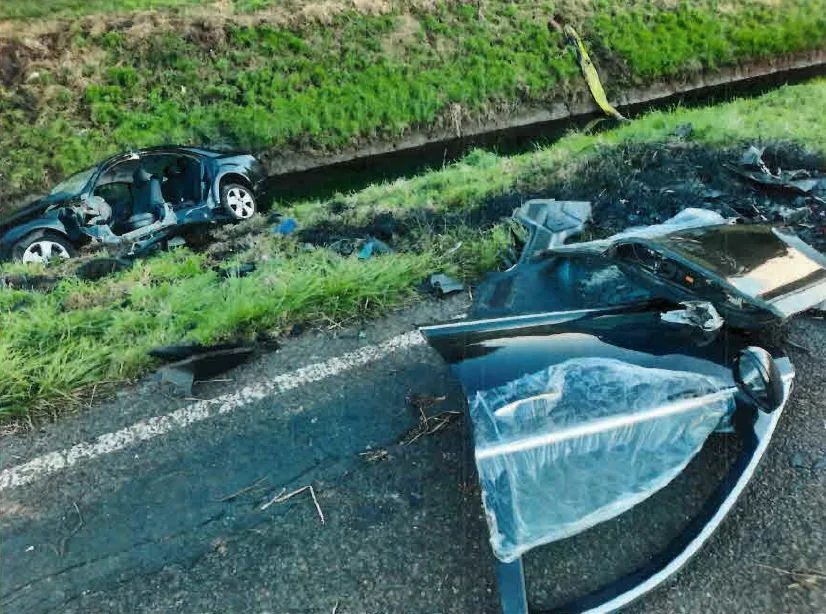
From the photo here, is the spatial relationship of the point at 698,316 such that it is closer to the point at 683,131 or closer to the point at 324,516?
the point at 324,516

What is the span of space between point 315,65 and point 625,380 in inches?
495

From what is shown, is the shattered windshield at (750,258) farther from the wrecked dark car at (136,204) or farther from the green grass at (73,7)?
the green grass at (73,7)

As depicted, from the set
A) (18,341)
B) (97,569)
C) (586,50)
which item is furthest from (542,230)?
(586,50)

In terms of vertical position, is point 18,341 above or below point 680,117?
above

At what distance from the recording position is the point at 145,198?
7797mm

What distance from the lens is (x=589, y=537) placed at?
2.44m

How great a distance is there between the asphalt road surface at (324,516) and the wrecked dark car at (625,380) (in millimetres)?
315

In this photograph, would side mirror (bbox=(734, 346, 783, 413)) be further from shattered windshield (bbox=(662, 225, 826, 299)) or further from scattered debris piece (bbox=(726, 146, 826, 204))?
scattered debris piece (bbox=(726, 146, 826, 204))

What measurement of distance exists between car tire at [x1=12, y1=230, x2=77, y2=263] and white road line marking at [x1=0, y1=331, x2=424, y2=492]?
4709 millimetres

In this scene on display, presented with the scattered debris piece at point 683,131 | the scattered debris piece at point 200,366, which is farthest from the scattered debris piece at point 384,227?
the scattered debris piece at point 683,131

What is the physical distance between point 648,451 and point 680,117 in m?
8.14

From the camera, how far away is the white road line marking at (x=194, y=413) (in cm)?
300

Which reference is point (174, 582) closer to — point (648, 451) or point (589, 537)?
point (589, 537)

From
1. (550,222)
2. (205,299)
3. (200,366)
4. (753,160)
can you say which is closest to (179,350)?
(200,366)
